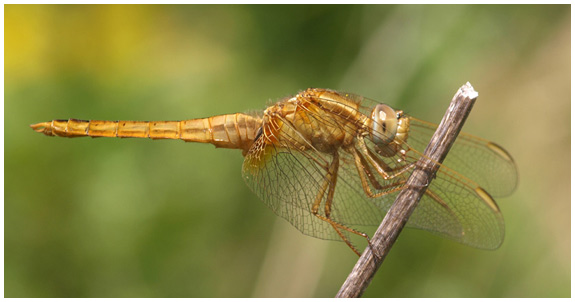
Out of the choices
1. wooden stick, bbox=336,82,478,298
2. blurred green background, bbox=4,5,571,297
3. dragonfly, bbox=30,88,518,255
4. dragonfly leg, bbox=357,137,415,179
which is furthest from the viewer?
blurred green background, bbox=4,5,571,297

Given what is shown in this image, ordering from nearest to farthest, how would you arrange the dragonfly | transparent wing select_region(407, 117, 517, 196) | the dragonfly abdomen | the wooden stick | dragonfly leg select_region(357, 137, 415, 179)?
the wooden stick < dragonfly leg select_region(357, 137, 415, 179) < the dragonfly < the dragonfly abdomen < transparent wing select_region(407, 117, 517, 196)

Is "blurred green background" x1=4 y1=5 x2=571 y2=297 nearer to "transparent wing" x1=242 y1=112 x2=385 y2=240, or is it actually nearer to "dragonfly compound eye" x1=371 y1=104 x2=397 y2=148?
"transparent wing" x1=242 y1=112 x2=385 y2=240

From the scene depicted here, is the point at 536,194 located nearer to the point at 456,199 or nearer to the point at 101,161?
the point at 456,199

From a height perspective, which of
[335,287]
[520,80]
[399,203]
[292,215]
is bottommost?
[335,287]

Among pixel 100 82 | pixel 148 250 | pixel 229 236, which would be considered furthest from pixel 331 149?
pixel 100 82

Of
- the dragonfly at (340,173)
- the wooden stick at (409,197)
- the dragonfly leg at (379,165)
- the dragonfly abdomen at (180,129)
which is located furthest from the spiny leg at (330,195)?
the wooden stick at (409,197)

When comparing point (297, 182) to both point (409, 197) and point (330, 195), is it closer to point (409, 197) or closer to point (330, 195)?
point (330, 195)

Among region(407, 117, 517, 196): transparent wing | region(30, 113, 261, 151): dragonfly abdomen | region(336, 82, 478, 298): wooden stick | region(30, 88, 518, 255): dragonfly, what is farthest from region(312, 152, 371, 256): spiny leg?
region(407, 117, 517, 196): transparent wing

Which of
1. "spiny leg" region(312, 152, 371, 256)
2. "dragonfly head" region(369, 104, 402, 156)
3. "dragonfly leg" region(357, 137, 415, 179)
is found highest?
"dragonfly head" region(369, 104, 402, 156)
